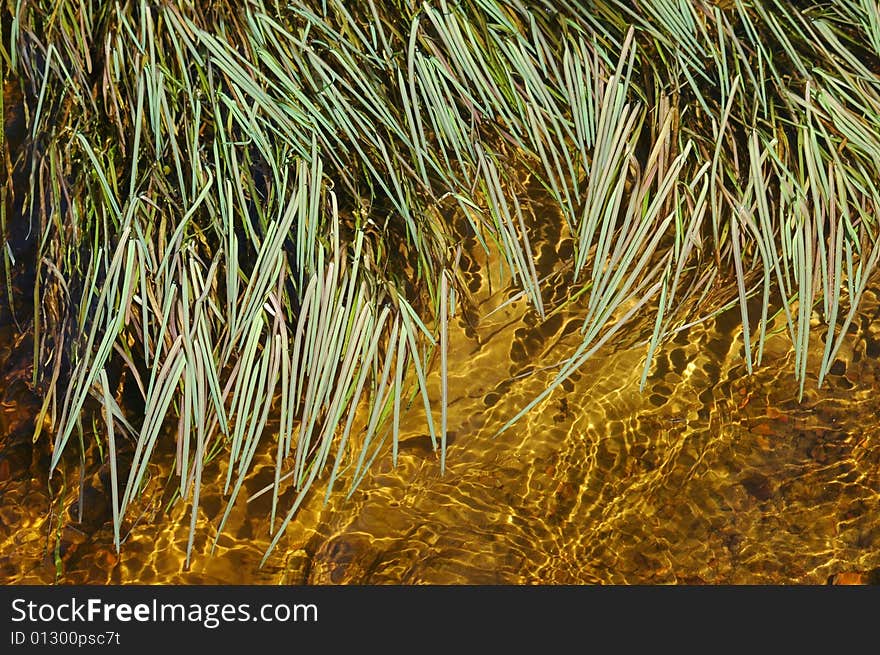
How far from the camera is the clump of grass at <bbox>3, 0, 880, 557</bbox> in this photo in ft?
3.39

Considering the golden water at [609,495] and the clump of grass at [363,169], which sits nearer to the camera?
the clump of grass at [363,169]

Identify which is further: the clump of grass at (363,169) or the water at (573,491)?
the water at (573,491)

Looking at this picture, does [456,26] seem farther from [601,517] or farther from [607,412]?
[601,517]

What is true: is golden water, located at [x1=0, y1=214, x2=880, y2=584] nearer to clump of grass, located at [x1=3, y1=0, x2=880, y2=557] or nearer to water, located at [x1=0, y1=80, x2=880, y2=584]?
water, located at [x1=0, y1=80, x2=880, y2=584]

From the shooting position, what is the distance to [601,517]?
1.22m

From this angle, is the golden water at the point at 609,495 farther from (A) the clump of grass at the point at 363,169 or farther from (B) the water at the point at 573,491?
A: (A) the clump of grass at the point at 363,169

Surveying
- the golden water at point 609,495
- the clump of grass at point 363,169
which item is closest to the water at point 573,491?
the golden water at point 609,495

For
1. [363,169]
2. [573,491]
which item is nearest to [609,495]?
[573,491]

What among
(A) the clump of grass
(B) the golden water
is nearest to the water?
(B) the golden water

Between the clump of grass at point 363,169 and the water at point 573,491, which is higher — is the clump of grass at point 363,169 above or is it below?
above

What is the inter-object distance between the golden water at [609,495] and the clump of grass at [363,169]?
0.50ft

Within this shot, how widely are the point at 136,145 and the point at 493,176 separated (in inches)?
20.1

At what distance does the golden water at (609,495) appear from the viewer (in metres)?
1.21
